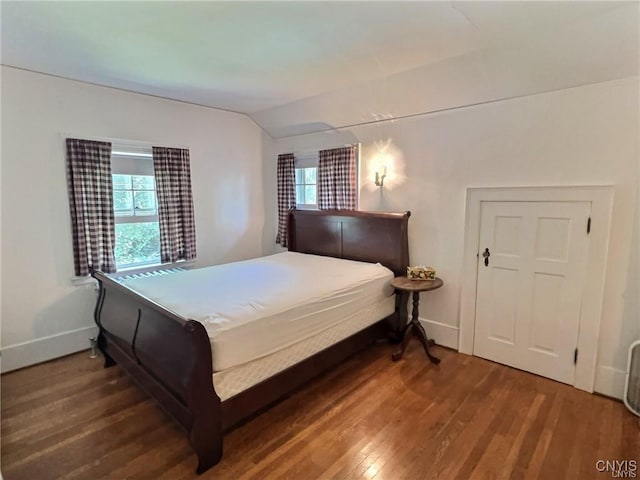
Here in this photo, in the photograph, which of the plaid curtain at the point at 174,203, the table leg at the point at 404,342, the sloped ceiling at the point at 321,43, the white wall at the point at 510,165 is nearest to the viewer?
the sloped ceiling at the point at 321,43

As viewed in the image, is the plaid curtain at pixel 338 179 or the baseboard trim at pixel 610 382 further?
the plaid curtain at pixel 338 179

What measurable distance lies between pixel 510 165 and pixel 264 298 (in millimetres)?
Result: 2352

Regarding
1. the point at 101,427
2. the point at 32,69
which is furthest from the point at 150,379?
the point at 32,69

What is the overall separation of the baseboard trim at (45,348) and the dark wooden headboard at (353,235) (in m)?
2.51

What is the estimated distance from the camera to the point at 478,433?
7.28 feet

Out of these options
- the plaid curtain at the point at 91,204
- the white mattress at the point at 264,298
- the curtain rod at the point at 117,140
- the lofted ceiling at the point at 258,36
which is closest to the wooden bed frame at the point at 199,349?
the white mattress at the point at 264,298

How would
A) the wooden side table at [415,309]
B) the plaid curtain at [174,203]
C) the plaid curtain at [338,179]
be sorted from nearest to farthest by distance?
the wooden side table at [415,309] < the plaid curtain at [174,203] < the plaid curtain at [338,179]

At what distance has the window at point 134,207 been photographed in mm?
3670

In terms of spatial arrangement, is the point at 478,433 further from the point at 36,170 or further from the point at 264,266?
the point at 36,170

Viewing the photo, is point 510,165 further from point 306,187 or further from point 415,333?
point 306,187

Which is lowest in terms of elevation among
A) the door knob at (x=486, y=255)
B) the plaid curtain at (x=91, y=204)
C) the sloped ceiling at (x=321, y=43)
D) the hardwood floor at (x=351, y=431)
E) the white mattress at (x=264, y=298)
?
the hardwood floor at (x=351, y=431)

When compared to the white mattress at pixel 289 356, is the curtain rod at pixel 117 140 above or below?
above

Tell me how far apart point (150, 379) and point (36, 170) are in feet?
7.39

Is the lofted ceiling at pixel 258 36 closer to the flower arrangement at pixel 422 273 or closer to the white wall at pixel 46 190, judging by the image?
the white wall at pixel 46 190
